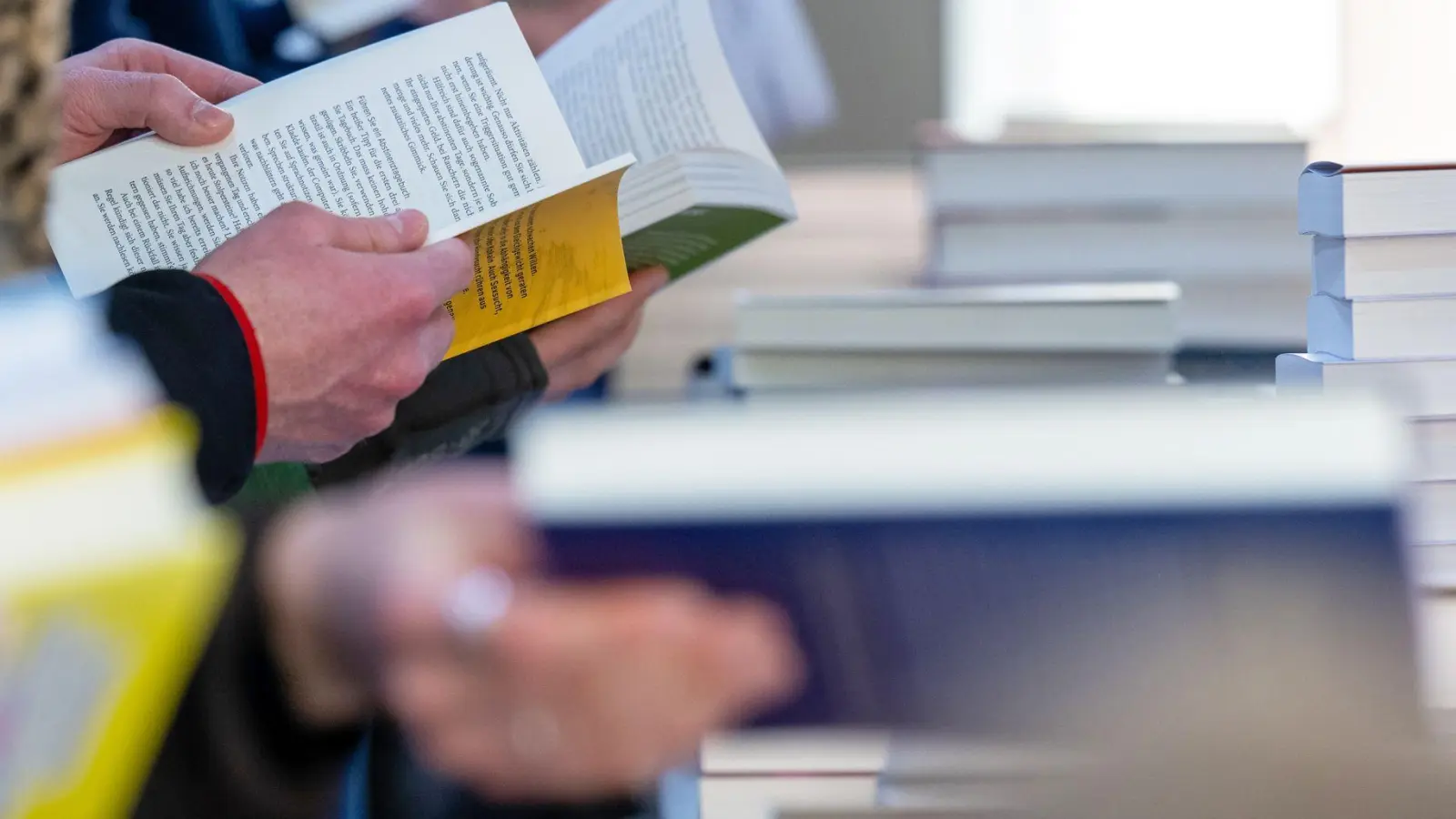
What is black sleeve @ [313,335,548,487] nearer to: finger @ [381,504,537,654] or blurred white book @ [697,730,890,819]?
blurred white book @ [697,730,890,819]

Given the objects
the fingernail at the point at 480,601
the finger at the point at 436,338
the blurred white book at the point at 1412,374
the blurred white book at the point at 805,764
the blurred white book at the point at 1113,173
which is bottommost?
the blurred white book at the point at 805,764

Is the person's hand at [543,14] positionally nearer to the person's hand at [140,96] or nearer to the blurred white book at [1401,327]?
the person's hand at [140,96]

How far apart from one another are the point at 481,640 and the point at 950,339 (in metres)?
0.71

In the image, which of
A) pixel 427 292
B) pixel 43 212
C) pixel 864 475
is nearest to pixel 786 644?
pixel 864 475

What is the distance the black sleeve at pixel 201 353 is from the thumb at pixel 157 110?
0.10 metres

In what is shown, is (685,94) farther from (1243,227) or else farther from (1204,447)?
(1204,447)

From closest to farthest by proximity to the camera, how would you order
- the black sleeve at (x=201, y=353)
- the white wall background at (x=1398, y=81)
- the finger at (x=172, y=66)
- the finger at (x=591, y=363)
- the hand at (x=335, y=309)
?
the black sleeve at (x=201, y=353)
the hand at (x=335, y=309)
the finger at (x=172, y=66)
the finger at (x=591, y=363)
the white wall background at (x=1398, y=81)

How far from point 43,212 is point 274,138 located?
1.54 ft

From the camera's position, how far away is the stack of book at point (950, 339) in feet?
2.77

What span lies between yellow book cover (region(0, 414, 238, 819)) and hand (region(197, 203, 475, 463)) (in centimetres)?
45

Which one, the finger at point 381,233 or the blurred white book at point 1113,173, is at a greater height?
the blurred white book at point 1113,173

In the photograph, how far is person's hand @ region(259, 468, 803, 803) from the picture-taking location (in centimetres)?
16

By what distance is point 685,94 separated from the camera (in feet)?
2.71

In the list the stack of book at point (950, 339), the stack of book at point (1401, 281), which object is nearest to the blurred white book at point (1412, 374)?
the stack of book at point (1401, 281)
